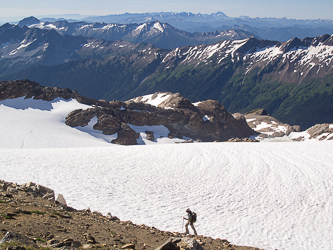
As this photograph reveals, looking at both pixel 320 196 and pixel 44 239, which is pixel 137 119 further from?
pixel 44 239

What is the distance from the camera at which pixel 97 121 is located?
210 feet

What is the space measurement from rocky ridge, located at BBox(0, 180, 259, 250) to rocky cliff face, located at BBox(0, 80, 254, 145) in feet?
156

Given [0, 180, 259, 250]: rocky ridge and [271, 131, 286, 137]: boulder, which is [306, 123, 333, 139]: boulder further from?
[0, 180, 259, 250]: rocky ridge

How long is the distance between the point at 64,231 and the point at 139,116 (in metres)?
63.4

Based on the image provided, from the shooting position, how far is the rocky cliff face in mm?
63938

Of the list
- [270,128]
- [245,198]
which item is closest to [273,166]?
[245,198]

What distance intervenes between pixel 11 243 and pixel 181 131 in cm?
6782

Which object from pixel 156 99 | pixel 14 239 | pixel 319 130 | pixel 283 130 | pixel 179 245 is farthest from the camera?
pixel 283 130

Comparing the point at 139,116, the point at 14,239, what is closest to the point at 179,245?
the point at 14,239

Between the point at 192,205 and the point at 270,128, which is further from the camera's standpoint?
the point at 270,128

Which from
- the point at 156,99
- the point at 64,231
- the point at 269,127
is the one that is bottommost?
the point at 269,127

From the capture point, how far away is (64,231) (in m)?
10.5

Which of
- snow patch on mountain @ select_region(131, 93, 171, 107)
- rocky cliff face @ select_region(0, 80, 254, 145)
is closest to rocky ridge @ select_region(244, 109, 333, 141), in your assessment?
rocky cliff face @ select_region(0, 80, 254, 145)

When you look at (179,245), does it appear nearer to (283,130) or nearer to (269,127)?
(283,130)
